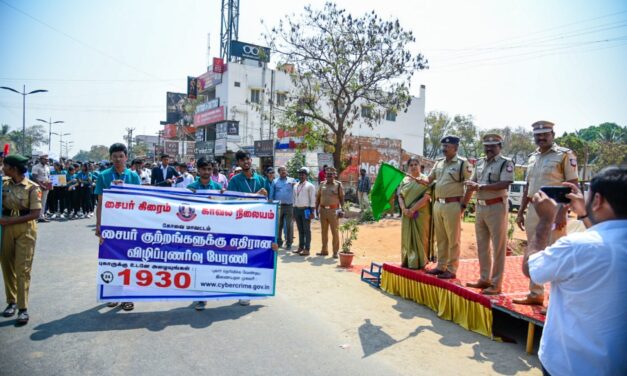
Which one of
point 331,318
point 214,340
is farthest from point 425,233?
point 214,340

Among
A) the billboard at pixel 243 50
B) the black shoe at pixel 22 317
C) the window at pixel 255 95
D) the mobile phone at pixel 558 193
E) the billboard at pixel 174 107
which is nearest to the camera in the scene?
the mobile phone at pixel 558 193

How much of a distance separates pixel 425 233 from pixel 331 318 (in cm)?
226

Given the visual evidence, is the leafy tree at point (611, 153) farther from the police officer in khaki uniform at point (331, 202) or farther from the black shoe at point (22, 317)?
the black shoe at point (22, 317)

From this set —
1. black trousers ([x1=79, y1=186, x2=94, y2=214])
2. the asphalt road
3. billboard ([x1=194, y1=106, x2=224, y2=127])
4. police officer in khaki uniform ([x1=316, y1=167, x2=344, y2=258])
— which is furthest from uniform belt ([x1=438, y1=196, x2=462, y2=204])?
billboard ([x1=194, y1=106, x2=224, y2=127])

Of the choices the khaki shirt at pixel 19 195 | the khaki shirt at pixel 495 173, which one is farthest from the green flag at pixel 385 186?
the khaki shirt at pixel 19 195

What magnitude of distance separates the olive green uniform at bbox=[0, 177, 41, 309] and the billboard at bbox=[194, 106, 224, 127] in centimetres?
3219

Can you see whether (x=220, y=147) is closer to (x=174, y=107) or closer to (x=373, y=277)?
(x=174, y=107)

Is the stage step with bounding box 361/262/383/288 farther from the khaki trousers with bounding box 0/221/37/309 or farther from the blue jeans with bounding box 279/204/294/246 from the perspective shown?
the khaki trousers with bounding box 0/221/37/309

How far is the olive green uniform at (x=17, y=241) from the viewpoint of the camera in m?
4.32

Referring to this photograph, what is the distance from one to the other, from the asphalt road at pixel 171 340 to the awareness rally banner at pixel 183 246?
32 centimetres

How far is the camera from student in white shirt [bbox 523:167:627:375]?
70.1 inches

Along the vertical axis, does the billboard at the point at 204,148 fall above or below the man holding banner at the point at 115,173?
above

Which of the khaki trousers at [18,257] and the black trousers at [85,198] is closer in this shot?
the khaki trousers at [18,257]

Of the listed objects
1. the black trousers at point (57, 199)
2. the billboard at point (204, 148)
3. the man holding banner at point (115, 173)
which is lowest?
the black trousers at point (57, 199)
